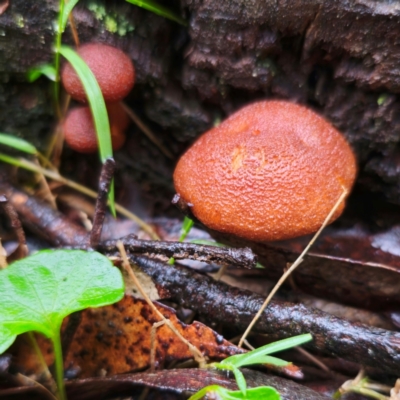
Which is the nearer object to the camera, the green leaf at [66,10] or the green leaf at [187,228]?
the green leaf at [66,10]

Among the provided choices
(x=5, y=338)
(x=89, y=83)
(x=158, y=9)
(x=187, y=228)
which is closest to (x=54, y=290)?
(x=5, y=338)

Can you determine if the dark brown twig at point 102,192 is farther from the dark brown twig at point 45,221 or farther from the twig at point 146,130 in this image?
the twig at point 146,130

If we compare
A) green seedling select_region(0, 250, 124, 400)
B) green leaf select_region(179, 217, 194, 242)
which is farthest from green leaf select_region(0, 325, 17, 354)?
green leaf select_region(179, 217, 194, 242)

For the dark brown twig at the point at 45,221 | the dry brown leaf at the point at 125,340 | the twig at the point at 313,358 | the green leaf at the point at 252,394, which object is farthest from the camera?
the dark brown twig at the point at 45,221

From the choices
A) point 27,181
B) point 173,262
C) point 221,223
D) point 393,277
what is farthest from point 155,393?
point 27,181

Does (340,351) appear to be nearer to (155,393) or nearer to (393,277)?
(393,277)

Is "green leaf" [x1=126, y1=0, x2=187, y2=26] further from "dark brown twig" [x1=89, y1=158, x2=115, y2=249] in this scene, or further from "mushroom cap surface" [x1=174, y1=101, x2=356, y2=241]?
"dark brown twig" [x1=89, y1=158, x2=115, y2=249]

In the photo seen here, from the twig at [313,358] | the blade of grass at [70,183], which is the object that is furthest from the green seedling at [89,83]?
the twig at [313,358]

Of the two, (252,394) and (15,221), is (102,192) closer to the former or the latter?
(15,221)
